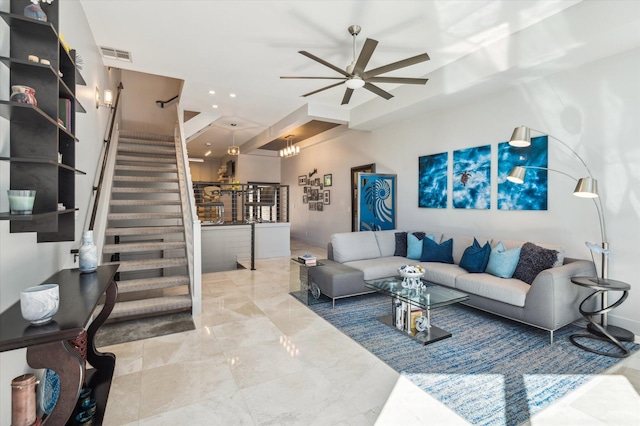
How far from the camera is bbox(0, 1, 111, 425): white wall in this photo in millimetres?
1556

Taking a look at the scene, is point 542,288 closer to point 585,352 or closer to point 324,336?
point 585,352

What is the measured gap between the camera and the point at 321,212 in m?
9.20

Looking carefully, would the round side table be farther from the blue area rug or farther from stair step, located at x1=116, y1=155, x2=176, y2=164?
stair step, located at x1=116, y1=155, x2=176, y2=164

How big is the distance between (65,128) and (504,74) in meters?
4.55

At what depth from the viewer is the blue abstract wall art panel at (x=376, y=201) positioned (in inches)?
244

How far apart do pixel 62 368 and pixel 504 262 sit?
4142mm

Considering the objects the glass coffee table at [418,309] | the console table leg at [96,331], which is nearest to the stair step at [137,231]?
the console table leg at [96,331]

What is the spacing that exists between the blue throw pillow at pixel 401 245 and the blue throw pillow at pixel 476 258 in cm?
113

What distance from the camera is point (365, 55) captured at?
3174mm

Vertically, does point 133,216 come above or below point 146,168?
below

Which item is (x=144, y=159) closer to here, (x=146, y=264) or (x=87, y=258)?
(x=146, y=264)

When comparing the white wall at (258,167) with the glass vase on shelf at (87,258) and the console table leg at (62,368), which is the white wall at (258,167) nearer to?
the glass vase on shelf at (87,258)

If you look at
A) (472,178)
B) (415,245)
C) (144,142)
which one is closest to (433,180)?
(472,178)

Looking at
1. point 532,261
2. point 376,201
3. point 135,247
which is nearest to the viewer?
point 532,261
